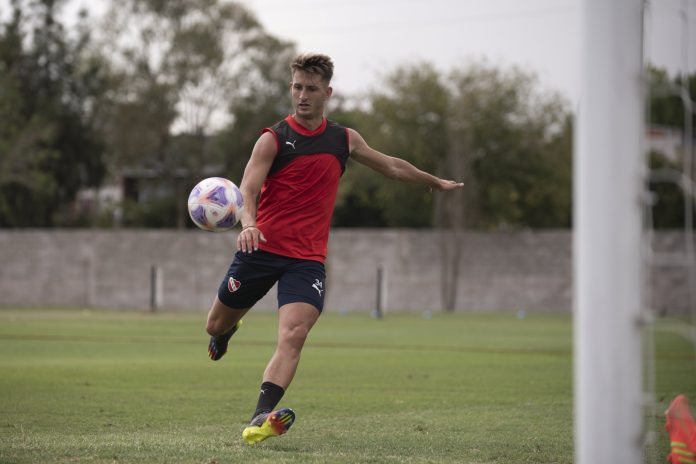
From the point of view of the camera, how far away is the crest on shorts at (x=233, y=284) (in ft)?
24.0

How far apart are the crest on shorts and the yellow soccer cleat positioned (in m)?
1.16

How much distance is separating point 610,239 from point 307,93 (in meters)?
3.41

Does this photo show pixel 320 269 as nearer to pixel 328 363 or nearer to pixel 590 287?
pixel 590 287

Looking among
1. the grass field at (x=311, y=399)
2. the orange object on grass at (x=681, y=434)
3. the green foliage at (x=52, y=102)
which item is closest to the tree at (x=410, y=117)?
the green foliage at (x=52, y=102)

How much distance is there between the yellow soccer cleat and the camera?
6.41m

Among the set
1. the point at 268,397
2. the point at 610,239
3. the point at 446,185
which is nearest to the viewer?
the point at 610,239

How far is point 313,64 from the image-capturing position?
702 cm

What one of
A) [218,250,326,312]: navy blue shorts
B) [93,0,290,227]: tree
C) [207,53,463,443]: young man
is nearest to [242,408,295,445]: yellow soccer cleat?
[207,53,463,443]: young man

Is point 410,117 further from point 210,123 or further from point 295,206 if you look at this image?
point 295,206

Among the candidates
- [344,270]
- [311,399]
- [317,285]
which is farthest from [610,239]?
[344,270]

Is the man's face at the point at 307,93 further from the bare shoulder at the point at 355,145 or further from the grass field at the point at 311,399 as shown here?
the grass field at the point at 311,399

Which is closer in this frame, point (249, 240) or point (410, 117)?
point (249, 240)

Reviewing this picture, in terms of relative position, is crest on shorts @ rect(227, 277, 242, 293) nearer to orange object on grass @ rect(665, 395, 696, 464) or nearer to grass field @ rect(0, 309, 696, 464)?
grass field @ rect(0, 309, 696, 464)

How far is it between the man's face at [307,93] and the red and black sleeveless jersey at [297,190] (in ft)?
0.46
